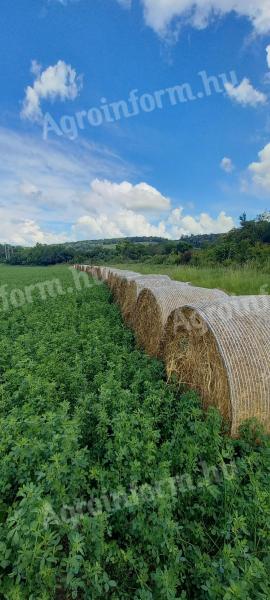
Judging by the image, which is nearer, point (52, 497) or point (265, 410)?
point (52, 497)

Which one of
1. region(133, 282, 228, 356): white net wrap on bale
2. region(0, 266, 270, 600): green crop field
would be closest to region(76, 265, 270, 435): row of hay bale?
region(0, 266, 270, 600): green crop field

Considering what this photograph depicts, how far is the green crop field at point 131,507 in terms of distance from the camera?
1.96 m

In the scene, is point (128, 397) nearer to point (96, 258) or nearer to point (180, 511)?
point (180, 511)

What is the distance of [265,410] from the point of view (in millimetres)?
3416

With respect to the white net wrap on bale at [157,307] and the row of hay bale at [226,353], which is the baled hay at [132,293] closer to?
the white net wrap on bale at [157,307]

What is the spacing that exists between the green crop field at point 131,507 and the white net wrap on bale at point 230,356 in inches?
9.0

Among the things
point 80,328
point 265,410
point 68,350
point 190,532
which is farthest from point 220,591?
point 80,328

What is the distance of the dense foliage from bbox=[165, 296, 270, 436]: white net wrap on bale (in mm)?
11093

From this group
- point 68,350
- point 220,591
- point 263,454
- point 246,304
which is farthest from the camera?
point 68,350

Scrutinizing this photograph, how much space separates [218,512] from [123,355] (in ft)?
9.73

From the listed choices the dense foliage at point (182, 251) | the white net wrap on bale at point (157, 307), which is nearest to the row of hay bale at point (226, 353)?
the white net wrap on bale at point (157, 307)

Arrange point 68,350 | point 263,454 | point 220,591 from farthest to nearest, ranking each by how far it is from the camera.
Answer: point 68,350 < point 263,454 < point 220,591

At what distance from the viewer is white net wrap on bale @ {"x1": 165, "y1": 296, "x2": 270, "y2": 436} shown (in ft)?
11.2

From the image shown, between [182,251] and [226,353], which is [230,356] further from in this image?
[182,251]
